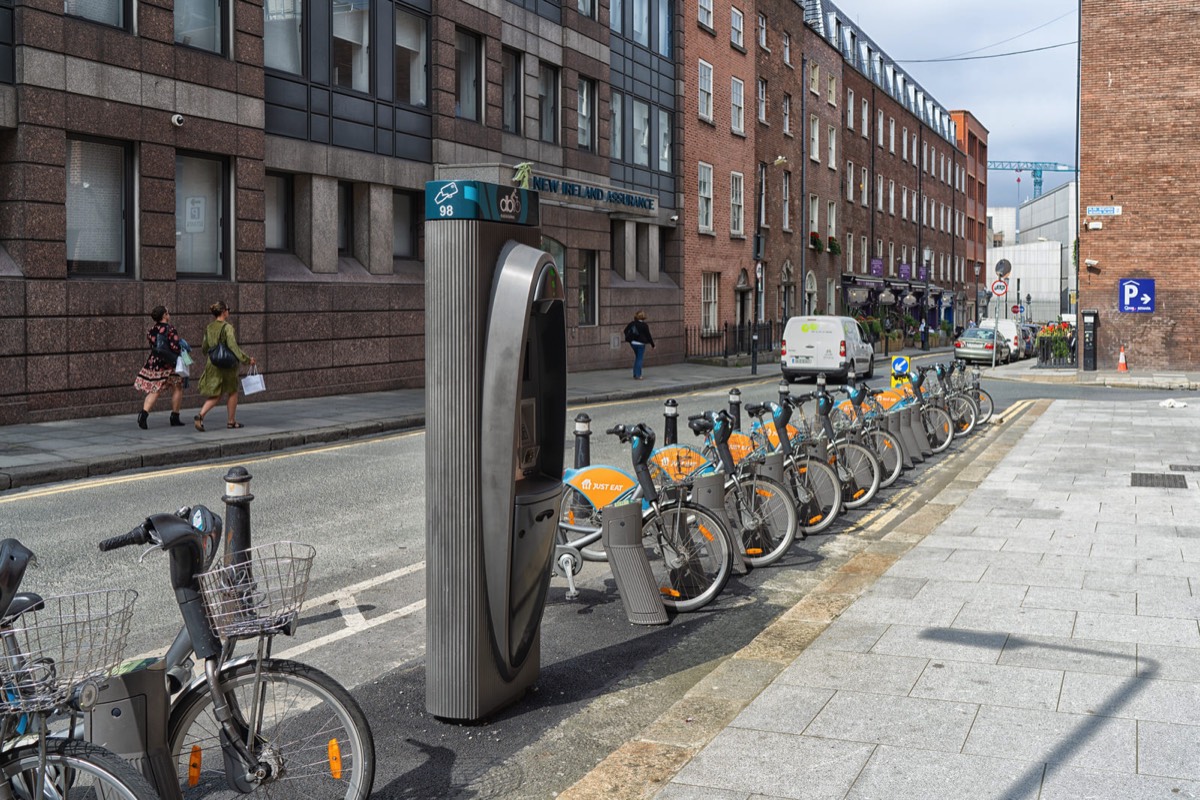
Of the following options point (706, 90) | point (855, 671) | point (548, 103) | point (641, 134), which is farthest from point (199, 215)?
point (706, 90)

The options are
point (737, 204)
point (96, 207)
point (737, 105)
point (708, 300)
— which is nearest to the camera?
point (96, 207)

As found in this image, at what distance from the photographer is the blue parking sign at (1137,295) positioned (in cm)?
3127

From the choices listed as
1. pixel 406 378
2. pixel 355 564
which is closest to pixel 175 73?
pixel 406 378

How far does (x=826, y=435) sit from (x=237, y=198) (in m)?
11.7

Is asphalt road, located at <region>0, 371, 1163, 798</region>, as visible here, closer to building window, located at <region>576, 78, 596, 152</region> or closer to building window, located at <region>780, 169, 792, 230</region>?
building window, located at <region>576, 78, 596, 152</region>

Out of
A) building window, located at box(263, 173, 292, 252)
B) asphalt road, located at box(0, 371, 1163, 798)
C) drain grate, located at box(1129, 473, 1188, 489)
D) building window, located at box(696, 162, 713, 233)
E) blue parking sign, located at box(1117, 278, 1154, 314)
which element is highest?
building window, located at box(696, 162, 713, 233)

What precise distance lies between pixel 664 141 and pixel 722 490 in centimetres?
2789

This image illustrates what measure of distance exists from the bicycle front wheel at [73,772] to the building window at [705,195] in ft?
110

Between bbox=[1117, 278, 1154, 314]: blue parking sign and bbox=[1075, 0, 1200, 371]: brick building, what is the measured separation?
16cm

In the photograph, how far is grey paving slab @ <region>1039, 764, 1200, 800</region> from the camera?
376cm

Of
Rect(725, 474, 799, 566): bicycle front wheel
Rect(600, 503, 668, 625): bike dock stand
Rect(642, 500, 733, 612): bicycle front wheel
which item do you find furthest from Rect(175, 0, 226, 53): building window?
Rect(600, 503, 668, 625): bike dock stand

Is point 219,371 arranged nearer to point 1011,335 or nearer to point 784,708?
point 784,708

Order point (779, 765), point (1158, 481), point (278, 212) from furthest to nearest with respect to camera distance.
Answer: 1. point (278, 212)
2. point (1158, 481)
3. point (779, 765)

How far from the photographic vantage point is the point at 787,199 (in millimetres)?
43719
